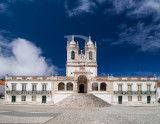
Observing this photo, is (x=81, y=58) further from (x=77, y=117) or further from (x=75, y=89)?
(x=77, y=117)

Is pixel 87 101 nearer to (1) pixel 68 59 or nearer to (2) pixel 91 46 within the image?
(1) pixel 68 59

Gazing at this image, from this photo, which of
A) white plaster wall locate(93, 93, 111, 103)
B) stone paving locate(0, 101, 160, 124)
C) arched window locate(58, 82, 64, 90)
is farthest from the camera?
arched window locate(58, 82, 64, 90)

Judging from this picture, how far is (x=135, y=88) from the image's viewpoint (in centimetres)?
3700

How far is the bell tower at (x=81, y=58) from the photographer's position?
4384 centimetres

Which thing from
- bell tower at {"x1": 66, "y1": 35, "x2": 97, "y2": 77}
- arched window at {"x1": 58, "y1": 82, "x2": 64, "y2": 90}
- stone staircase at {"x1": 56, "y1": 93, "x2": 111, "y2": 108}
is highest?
bell tower at {"x1": 66, "y1": 35, "x2": 97, "y2": 77}

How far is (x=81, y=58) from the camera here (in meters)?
45.6

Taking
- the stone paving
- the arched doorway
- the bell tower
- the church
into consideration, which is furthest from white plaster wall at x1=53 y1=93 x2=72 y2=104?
the stone paving

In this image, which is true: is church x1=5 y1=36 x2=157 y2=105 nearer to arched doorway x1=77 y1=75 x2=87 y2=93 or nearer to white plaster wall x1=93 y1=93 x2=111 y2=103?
white plaster wall x1=93 y1=93 x2=111 y2=103

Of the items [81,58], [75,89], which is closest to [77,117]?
[75,89]

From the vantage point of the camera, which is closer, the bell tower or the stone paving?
the stone paving

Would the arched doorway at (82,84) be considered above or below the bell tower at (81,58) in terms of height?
below

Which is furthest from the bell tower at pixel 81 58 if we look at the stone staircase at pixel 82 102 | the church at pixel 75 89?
the stone staircase at pixel 82 102

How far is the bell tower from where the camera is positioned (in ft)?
144

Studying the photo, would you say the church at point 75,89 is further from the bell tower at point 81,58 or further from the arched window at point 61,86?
the bell tower at point 81,58
